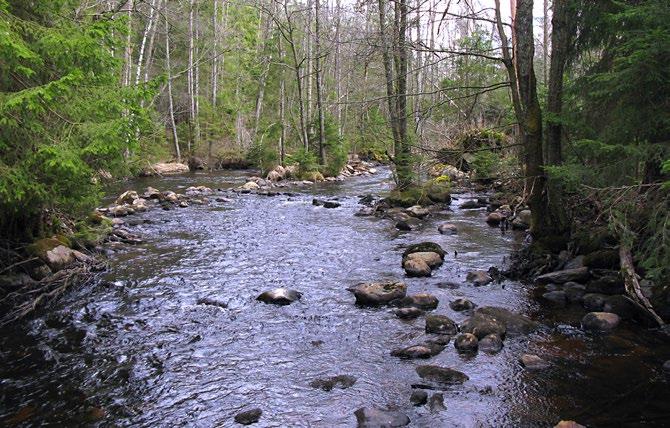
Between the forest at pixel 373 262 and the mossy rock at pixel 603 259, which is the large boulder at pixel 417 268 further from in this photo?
the mossy rock at pixel 603 259

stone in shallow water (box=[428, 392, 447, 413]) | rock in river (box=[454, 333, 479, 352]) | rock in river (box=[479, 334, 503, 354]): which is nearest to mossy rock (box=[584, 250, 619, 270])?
rock in river (box=[479, 334, 503, 354])

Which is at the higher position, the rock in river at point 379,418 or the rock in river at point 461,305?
the rock in river at point 461,305

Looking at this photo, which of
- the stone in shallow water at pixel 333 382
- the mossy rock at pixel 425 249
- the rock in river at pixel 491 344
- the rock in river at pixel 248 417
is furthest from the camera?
the mossy rock at pixel 425 249

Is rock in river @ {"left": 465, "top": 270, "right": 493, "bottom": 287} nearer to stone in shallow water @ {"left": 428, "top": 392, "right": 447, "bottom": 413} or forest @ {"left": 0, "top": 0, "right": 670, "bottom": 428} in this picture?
forest @ {"left": 0, "top": 0, "right": 670, "bottom": 428}

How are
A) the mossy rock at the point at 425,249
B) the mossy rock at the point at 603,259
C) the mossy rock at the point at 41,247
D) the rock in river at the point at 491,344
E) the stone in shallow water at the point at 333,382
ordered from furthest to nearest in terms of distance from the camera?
the mossy rock at the point at 425,249, the mossy rock at the point at 41,247, the mossy rock at the point at 603,259, the rock in river at the point at 491,344, the stone in shallow water at the point at 333,382

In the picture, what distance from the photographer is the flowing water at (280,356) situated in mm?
4398

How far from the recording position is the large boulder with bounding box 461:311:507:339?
586 cm

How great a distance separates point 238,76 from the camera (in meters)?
34.1

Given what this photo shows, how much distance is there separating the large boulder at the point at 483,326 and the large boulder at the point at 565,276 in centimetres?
205

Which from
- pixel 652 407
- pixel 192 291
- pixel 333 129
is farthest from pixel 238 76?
pixel 652 407

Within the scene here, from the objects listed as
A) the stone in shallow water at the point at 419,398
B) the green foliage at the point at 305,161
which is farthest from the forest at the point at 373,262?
the green foliage at the point at 305,161

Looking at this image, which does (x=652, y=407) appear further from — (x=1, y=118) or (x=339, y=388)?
(x=1, y=118)

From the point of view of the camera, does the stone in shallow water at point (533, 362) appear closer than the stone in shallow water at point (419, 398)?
No

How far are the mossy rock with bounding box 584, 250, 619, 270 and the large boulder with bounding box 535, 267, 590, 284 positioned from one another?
182 mm
